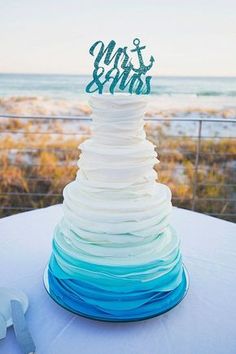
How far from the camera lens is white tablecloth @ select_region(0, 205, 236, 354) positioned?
0.58 metres

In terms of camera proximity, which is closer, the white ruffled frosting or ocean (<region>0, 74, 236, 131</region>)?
the white ruffled frosting

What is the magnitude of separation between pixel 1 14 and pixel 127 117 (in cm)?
946

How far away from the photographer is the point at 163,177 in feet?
13.7

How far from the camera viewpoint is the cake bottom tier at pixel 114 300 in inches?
26.3

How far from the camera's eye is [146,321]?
0.66 meters

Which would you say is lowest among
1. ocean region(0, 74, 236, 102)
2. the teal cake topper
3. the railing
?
the railing

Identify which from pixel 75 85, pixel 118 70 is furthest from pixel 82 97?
pixel 118 70

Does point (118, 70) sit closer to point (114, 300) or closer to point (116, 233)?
point (116, 233)

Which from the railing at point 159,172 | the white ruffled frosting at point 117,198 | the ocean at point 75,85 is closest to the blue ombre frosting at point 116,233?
the white ruffled frosting at point 117,198

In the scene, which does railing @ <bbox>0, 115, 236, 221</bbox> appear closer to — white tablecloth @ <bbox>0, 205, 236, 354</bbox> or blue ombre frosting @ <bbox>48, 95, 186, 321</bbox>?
white tablecloth @ <bbox>0, 205, 236, 354</bbox>

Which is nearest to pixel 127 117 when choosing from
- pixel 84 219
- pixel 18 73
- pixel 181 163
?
pixel 84 219

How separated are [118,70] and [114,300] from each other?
471mm

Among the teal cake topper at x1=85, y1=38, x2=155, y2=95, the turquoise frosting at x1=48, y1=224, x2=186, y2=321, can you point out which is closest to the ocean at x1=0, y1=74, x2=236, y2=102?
the teal cake topper at x1=85, y1=38, x2=155, y2=95

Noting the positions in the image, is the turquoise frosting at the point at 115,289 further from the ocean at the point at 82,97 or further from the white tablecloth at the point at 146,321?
the ocean at the point at 82,97
